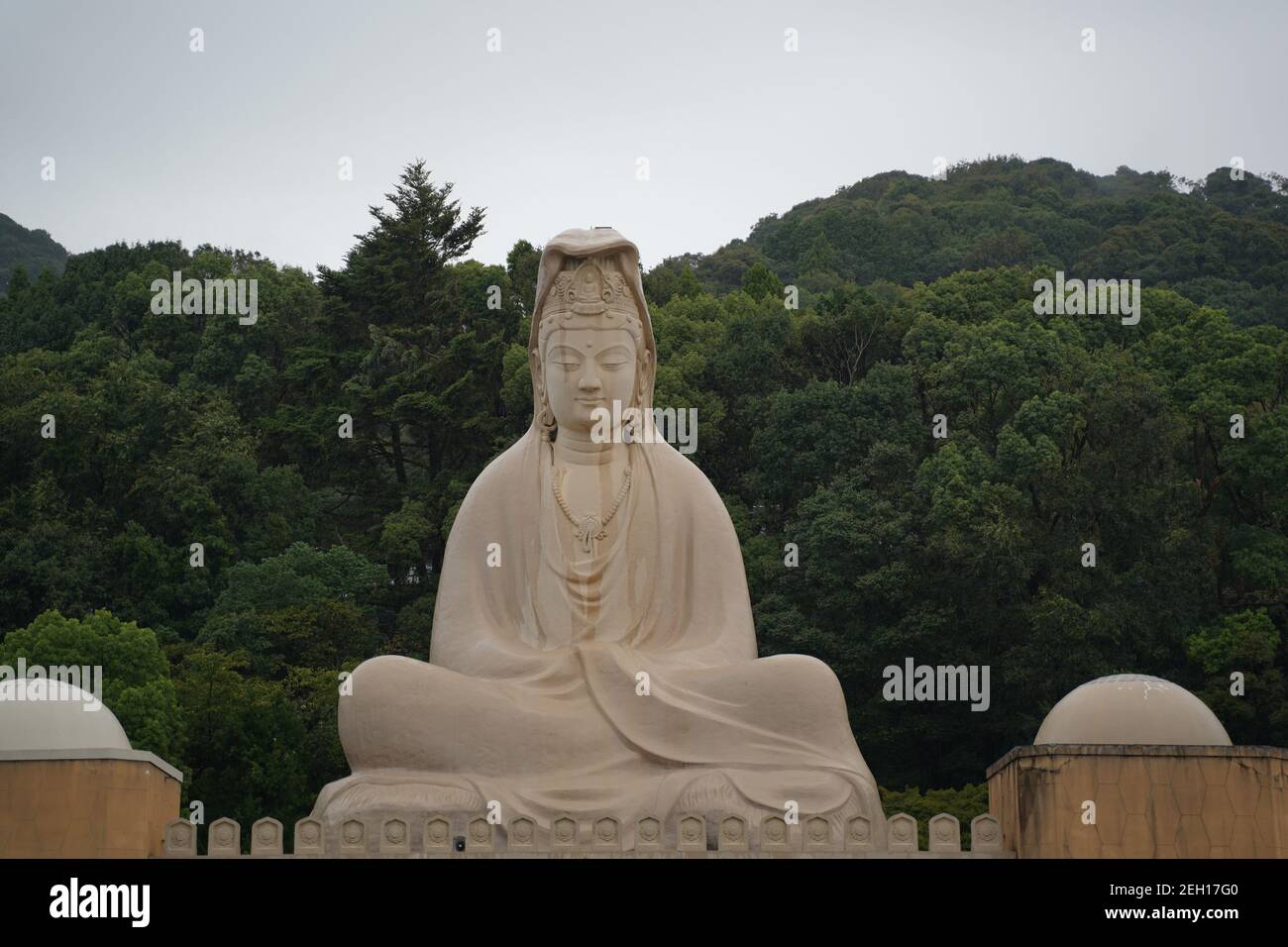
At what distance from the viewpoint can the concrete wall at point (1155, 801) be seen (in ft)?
34.0

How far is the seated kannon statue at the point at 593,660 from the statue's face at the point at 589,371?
0.04ft

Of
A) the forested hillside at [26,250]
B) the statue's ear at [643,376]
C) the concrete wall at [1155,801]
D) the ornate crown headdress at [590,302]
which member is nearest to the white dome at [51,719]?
the ornate crown headdress at [590,302]

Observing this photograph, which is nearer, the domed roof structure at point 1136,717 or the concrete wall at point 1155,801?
the concrete wall at point 1155,801

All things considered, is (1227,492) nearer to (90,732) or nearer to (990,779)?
(990,779)

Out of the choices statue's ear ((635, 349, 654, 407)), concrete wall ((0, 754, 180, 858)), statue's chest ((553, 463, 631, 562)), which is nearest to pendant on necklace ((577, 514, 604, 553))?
statue's chest ((553, 463, 631, 562))

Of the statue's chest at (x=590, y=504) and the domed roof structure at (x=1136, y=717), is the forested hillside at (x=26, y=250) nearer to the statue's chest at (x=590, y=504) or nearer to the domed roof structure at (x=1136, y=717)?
the statue's chest at (x=590, y=504)

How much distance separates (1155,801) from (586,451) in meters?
4.50

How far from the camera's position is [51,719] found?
10984 millimetres

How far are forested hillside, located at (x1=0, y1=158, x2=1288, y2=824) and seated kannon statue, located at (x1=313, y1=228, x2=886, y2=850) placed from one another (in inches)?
397

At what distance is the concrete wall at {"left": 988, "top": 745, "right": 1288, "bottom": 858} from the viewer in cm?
1038

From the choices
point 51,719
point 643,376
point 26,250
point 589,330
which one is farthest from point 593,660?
point 26,250

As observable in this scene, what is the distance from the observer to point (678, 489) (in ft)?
43.9

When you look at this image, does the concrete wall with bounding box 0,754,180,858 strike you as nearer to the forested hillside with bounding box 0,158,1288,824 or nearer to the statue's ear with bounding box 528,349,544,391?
the statue's ear with bounding box 528,349,544,391
